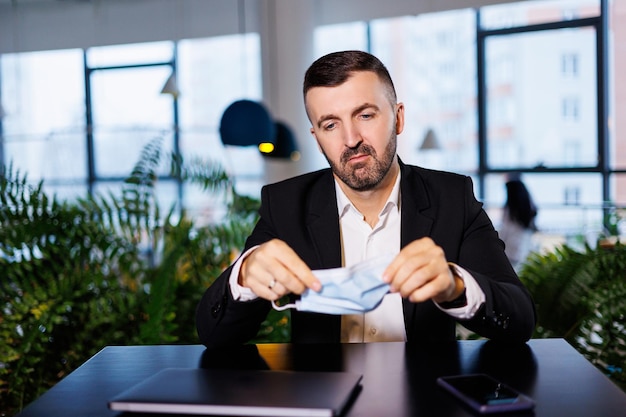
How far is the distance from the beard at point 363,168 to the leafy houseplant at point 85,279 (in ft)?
3.57

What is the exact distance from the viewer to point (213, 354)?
5.52 ft

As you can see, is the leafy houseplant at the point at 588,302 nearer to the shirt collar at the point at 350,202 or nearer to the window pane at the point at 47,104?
the shirt collar at the point at 350,202

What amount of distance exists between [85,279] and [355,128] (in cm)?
154

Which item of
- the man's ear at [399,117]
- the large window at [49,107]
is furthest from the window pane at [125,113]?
the man's ear at [399,117]

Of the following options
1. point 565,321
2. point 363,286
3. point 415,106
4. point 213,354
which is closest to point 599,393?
point 363,286

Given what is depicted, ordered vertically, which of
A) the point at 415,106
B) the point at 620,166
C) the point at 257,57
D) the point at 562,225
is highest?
the point at 257,57

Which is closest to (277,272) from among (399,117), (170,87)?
(399,117)

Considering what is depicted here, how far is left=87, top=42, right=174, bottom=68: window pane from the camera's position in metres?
10.6

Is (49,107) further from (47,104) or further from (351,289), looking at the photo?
(351,289)

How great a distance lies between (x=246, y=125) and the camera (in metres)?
5.76

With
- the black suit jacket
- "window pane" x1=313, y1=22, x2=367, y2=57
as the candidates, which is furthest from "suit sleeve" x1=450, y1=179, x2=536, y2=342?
"window pane" x1=313, y1=22, x2=367, y2=57

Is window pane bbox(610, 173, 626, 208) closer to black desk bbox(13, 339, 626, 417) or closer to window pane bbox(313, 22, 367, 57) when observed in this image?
window pane bbox(313, 22, 367, 57)

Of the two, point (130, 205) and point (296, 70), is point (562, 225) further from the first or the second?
point (130, 205)

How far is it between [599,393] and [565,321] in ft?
6.15
